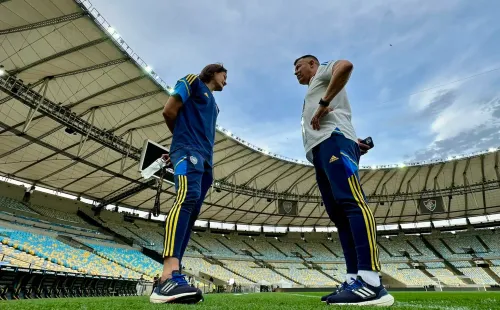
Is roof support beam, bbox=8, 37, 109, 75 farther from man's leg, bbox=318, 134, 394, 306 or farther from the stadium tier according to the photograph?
man's leg, bbox=318, 134, 394, 306

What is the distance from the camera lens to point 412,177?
28562 millimetres

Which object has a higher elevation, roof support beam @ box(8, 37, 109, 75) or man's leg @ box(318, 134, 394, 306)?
roof support beam @ box(8, 37, 109, 75)

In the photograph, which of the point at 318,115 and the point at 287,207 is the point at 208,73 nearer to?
the point at 318,115

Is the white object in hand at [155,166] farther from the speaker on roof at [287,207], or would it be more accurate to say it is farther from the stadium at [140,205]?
the speaker on roof at [287,207]

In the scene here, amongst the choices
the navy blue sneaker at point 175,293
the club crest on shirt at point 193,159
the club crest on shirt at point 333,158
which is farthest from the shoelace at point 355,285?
the club crest on shirt at point 193,159

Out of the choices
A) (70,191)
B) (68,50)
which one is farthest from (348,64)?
(70,191)

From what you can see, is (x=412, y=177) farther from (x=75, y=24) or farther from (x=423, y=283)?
(x=75, y=24)

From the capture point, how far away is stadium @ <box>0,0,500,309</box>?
10.8 metres

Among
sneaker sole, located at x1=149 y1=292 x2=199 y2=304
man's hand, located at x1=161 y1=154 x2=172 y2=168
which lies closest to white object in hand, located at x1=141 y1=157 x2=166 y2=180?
man's hand, located at x1=161 y1=154 x2=172 y2=168

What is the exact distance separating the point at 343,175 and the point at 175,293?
4.96 feet

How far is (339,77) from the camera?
2521 millimetres

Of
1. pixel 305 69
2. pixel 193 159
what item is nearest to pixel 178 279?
pixel 193 159

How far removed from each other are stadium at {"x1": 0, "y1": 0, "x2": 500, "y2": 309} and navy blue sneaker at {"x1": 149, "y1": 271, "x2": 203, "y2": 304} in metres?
0.18

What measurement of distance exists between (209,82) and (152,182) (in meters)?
20.8
